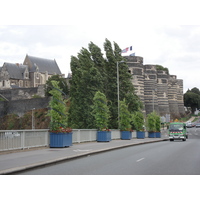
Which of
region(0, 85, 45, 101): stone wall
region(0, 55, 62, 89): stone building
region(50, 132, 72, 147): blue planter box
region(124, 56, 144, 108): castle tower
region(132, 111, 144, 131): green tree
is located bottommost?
region(50, 132, 72, 147): blue planter box

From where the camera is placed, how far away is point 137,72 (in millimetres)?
91500

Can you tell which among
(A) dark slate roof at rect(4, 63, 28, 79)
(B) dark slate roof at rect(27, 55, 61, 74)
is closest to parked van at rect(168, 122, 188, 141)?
(A) dark slate roof at rect(4, 63, 28, 79)

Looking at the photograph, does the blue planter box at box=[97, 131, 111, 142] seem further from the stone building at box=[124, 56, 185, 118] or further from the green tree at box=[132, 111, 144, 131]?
the stone building at box=[124, 56, 185, 118]

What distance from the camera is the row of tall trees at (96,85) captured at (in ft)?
156

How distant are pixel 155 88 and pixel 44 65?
6830cm

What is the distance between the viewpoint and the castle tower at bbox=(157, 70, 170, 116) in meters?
104

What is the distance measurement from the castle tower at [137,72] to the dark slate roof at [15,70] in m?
66.5

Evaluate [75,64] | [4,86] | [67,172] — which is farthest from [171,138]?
[4,86]

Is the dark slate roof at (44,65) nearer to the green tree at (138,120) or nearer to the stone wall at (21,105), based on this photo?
the stone wall at (21,105)

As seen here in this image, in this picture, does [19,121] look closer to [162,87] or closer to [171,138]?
[162,87]

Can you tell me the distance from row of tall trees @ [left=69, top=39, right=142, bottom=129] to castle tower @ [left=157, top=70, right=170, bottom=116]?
5172cm

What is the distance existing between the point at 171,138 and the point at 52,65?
12207 centimetres

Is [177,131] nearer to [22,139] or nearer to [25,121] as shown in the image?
[22,139]

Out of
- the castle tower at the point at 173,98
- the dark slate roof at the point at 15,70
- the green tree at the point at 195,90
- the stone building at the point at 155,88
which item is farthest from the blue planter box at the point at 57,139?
the green tree at the point at 195,90
